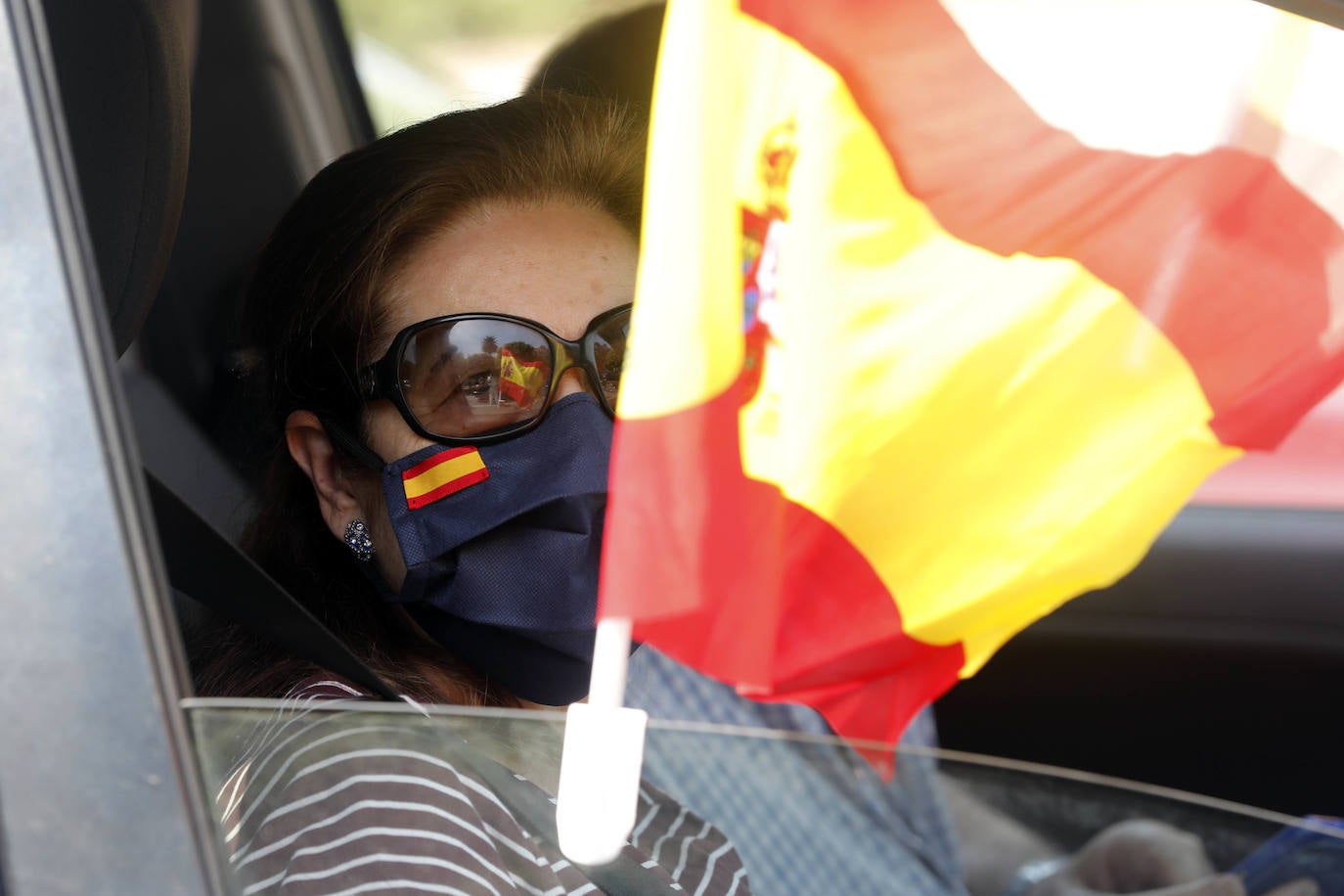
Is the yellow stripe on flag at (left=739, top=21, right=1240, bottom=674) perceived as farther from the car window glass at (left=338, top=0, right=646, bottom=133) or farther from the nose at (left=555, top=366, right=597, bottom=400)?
the car window glass at (left=338, top=0, right=646, bottom=133)

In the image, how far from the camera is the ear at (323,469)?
158 centimetres

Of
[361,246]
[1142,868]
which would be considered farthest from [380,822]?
[361,246]

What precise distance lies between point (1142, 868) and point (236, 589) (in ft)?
2.30

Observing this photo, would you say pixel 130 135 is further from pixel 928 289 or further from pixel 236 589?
pixel 928 289

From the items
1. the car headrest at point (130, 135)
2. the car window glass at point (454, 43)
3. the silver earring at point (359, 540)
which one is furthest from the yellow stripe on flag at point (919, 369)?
the car window glass at point (454, 43)

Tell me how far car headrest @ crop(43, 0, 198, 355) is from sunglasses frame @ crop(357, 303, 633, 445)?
0.90 feet

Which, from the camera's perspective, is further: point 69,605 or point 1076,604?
point 1076,604

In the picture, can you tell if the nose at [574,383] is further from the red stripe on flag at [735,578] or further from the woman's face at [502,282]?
the red stripe on flag at [735,578]

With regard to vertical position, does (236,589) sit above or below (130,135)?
below

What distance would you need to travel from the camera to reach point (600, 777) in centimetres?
79

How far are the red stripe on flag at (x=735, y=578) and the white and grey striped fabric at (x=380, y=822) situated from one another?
14 centimetres

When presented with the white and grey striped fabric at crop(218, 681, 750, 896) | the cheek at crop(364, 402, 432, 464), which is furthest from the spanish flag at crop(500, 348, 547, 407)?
the white and grey striped fabric at crop(218, 681, 750, 896)

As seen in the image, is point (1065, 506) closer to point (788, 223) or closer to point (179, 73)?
point (788, 223)

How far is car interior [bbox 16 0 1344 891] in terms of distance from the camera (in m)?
2.04
